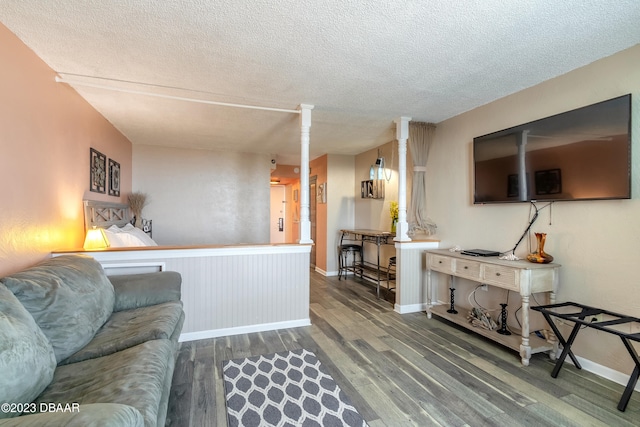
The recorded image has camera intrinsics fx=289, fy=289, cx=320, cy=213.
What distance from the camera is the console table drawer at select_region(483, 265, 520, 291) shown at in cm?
237

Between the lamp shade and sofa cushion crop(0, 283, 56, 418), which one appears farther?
the lamp shade

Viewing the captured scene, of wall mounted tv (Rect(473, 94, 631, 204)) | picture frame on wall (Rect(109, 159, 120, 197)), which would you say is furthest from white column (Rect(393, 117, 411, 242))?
picture frame on wall (Rect(109, 159, 120, 197))

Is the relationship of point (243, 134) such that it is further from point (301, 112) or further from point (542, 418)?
point (542, 418)

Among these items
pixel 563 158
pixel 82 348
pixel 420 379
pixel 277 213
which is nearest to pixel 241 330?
pixel 82 348

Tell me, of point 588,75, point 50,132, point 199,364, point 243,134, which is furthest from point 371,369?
point 243,134

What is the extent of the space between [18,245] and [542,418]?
3521 millimetres

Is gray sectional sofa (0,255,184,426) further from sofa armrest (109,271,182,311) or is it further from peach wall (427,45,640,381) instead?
peach wall (427,45,640,381)

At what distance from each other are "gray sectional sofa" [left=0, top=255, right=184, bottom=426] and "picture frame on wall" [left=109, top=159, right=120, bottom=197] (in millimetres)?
2045

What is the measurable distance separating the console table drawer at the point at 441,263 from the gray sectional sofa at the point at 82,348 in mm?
2600

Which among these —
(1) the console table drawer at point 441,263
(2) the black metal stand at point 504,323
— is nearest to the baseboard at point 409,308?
(1) the console table drawer at point 441,263

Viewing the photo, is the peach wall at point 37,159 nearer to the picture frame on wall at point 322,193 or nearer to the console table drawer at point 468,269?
the console table drawer at point 468,269

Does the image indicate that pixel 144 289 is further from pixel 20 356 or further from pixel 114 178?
pixel 114 178

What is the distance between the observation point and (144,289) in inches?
91.2

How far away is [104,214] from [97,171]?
1.74ft
